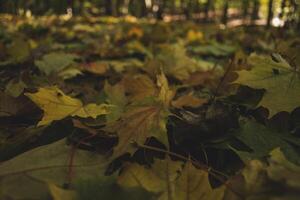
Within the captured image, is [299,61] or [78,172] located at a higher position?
[299,61]

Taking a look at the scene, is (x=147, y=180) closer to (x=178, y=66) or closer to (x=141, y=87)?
(x=141, y=87)

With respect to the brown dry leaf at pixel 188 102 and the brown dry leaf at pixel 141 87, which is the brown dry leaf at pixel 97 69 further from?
the brown dry leaf at pixel 188 102

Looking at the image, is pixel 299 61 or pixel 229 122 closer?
pixel 229 122

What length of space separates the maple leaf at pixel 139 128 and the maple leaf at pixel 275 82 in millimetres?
299

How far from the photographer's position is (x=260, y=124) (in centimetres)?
107

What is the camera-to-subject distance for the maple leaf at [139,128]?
916 mm

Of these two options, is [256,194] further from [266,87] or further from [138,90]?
[138,90]

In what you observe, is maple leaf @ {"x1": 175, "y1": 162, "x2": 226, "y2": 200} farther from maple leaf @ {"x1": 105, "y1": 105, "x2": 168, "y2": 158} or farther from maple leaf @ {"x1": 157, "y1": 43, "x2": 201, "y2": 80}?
maple leaf @ {"x1": 157, "y1": 43, "x2": 201, "y2": 80}

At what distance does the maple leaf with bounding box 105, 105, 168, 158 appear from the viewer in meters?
0.92

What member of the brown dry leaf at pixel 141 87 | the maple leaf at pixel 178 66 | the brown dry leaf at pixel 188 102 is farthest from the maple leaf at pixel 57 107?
the maple leaf at pixel 178 66

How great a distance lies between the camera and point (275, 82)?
3.72ft

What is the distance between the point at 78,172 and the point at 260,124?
528 millimetres

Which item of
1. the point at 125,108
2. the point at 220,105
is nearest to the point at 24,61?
the point at 125,108

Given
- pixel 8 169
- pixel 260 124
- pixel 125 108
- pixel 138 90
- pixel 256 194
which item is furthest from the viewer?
pixel 138 90
